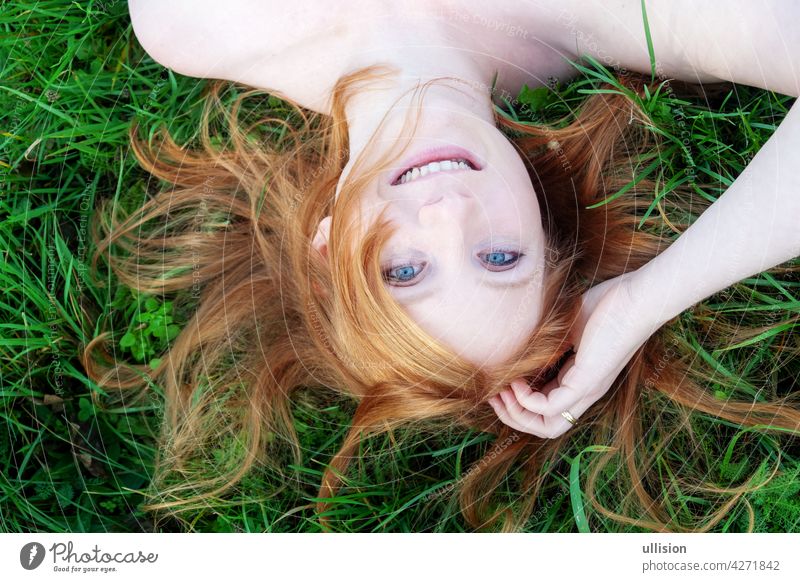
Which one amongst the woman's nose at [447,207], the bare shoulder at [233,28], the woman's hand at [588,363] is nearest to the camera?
the woman's nose at [447,207]

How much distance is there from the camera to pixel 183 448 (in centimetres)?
145

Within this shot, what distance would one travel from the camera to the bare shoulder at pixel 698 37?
1.18 m

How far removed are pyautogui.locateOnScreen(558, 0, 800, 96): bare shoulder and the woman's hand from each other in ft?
1.44

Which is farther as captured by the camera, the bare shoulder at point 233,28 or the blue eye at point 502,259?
the bare shoulder at point 233,28

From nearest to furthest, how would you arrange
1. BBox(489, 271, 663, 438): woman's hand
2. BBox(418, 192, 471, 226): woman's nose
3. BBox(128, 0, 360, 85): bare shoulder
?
1. BBox(418, 192, 471, 226): woman's nose
2. BBox(489, 271, 663, 438): woman's hand
3. BBox(128, 0, 360, 85): bare shoulder

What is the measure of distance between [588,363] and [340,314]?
47cm

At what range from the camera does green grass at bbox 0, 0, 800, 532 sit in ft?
4.55

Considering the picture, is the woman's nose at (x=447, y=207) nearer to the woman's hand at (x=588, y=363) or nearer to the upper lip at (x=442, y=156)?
the upper lip at (x=442, y=156)

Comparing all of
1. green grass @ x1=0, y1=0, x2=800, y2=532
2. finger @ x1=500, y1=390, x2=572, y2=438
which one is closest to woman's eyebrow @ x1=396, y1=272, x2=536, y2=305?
finger @ x1=500, y1=390, x2=572, y2=438

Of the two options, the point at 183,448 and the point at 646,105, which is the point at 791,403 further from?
the point at 183,448

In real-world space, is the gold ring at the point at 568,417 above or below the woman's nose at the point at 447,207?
below

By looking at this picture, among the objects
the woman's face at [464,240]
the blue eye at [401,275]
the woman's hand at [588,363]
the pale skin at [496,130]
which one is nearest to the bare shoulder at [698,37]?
the pale skin at [496,130]

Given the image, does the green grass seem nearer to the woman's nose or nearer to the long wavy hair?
the long wavy hair
